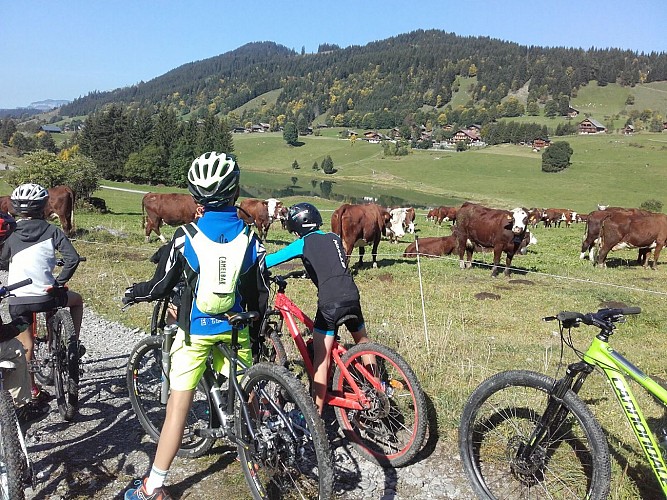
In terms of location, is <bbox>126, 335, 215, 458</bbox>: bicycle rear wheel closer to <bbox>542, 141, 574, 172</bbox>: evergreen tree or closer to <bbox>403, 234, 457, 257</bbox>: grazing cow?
<bbox>403, 234, 457, 257</bbox>: grazing cow

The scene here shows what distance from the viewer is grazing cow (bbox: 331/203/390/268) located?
51.7ft

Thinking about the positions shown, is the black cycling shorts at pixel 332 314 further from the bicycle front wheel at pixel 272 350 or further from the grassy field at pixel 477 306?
the grassy field at pixel 477 306

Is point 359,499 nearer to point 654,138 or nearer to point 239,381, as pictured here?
point 239,381

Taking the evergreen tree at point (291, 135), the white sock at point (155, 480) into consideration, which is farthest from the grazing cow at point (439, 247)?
the evergreen tree at point (291, 135)

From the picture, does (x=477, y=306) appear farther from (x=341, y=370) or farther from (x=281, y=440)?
(x=281, y=440)

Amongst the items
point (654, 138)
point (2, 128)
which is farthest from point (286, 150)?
point (654, 138)

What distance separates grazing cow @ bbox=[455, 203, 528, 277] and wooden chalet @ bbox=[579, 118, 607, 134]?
146370mm

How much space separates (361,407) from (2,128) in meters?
146

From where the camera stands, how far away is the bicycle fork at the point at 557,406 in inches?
134

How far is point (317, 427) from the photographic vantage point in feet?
9.98

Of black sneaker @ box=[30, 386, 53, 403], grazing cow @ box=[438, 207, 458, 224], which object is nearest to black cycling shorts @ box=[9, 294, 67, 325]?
black sneaker @ box=[30, 386, 53, 403]

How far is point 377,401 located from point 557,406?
1.46m

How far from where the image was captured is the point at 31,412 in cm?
500

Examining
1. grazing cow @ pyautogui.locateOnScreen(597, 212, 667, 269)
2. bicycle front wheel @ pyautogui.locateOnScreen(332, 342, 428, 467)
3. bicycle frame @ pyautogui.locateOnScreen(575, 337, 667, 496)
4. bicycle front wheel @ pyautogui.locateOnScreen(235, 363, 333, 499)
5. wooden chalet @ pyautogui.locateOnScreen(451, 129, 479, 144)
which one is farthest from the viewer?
wooden chalet @ pyautogui.locateOnScreen(451, 129, 479, 144)
